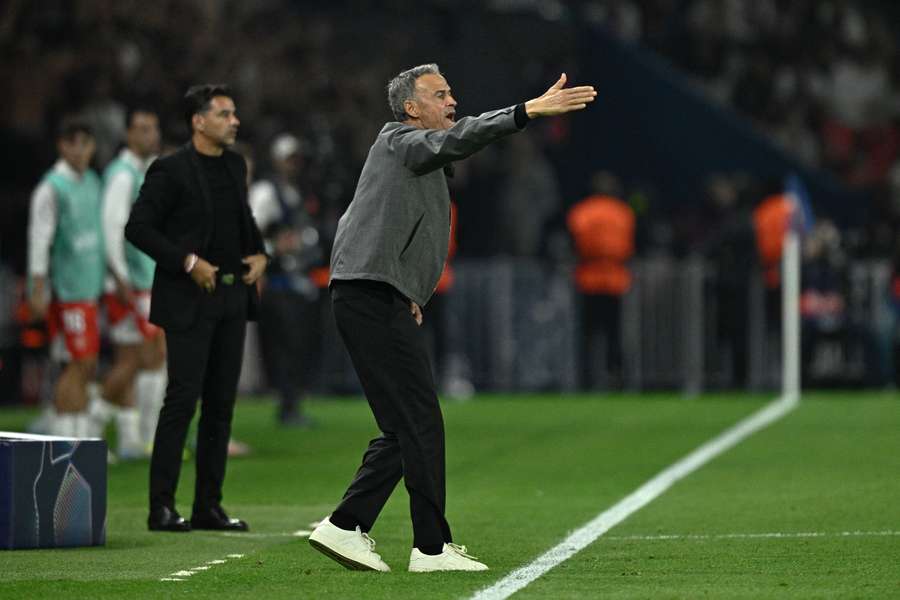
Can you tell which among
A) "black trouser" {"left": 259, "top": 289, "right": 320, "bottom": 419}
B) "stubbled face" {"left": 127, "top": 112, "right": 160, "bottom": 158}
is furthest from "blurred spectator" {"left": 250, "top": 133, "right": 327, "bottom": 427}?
"stubbled face" {"left": 127, "top": 112, "right": 160, "bottom": 158}

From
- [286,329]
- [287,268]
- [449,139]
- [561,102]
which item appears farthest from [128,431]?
[561,102]

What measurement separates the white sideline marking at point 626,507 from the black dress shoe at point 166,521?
1931 mm

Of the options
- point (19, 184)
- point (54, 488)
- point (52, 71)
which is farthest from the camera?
point (19, 184)

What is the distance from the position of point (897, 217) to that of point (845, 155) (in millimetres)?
2854

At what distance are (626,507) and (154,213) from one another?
9.58 feet

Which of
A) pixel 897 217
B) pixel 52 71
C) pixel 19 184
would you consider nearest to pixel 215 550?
pixel 52 71

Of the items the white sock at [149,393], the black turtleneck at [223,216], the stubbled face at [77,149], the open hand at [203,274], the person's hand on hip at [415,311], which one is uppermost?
the stubbled face at [77,149]

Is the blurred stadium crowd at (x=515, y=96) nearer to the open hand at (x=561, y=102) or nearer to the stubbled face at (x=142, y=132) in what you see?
the stubbled face at (x=142, y=132)

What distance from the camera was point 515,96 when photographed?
27000mm

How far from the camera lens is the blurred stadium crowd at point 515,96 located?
68.9ft

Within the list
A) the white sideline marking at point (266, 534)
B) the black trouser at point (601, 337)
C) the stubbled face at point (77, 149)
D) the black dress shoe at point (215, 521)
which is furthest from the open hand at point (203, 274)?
the black trouser at point (601, 337)

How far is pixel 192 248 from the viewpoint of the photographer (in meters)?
11.1

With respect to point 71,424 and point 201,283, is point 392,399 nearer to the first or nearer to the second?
point 201,283

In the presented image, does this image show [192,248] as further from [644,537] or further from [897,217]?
[897,217]
